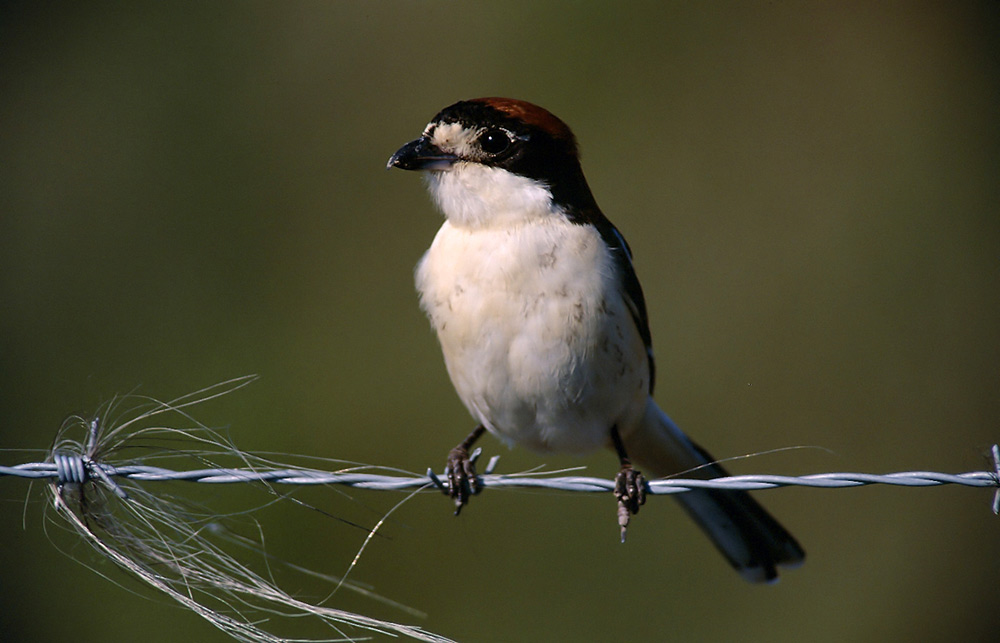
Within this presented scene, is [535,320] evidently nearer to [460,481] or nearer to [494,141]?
[494,141]

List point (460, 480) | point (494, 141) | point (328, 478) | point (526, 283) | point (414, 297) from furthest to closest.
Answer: point (414, 297) < point (460, 480) < point (494, 141) < point (526, 283) < point (328, 478)

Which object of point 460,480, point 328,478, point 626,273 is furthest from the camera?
point 460,480

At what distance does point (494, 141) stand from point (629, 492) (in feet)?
3.95

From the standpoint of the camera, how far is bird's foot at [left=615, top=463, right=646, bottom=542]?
2670mm

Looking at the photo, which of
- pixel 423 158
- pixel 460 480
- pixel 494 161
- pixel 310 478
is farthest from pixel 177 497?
pixel 494 161

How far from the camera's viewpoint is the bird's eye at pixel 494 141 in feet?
8.71

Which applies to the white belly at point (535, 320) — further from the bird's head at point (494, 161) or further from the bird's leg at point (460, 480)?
the bird's leg at point (460, 480)

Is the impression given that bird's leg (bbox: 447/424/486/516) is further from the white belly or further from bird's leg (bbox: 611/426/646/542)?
bird's leg (bbox: 611/426/646/542)

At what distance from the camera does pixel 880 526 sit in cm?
577

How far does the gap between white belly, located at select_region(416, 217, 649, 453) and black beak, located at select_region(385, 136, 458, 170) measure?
0.22 metres

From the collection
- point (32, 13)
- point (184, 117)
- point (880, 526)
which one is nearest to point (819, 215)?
point (880, 526)

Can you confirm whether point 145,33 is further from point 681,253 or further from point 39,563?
point 681,253

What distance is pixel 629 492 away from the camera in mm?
2670

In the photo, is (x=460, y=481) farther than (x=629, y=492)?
Yes
